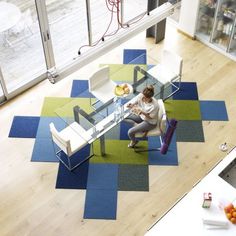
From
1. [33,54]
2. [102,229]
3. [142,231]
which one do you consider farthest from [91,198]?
[33,54]

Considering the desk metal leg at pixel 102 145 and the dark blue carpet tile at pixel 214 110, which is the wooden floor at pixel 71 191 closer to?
the dark blue carpet tile at pixel 214 110

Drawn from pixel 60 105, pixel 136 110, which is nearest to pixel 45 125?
pixel 60 105

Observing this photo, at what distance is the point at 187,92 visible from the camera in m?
6.34

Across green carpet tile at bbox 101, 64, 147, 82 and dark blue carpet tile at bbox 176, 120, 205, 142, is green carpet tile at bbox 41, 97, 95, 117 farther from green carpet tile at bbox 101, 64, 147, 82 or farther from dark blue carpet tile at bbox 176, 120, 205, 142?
dark blue carpet tile at bbox 176, 120, 205, 142

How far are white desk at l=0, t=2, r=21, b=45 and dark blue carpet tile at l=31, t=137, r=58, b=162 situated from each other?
1857mm

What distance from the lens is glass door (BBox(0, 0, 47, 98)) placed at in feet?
20.4

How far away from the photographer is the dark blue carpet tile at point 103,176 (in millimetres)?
A: 5191

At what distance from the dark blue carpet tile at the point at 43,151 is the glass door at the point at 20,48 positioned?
3.54ft

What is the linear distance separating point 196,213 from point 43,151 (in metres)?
2.42

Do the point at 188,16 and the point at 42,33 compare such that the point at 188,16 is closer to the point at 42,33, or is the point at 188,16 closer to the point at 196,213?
the point at 42,33

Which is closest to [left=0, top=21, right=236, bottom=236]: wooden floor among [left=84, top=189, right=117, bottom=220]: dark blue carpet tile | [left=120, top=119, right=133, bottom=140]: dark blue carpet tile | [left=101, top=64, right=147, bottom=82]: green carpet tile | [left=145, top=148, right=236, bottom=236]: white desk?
[left=84, top=189, right=117, bottom=220]: dark blue carpet tile

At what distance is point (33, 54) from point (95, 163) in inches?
93.6

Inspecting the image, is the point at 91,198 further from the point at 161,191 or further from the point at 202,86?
the point at 202,86

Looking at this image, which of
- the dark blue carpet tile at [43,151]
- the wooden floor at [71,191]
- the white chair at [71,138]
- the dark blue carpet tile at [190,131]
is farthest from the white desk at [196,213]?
the dark blue carpet tile at [43,151]
